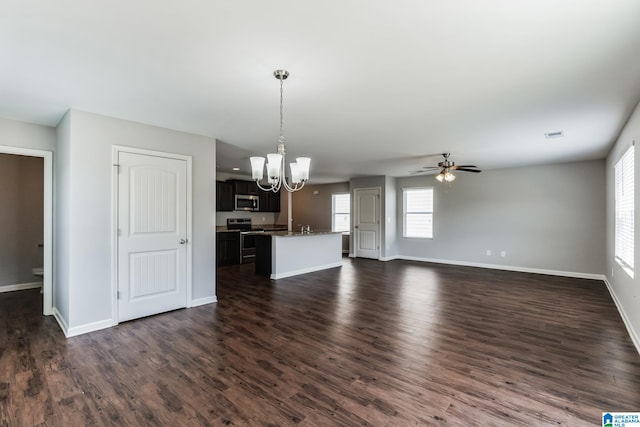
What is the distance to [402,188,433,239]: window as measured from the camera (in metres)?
8.36

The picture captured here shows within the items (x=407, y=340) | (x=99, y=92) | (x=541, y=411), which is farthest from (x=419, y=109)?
(x=99, y=92)

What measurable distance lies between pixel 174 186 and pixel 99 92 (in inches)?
55.7

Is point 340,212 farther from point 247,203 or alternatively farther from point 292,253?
point 292,253

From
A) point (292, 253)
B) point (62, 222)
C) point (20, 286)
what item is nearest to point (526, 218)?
point (292, 253)

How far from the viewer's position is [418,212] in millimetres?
8570

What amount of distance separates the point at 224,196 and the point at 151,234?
4418mm

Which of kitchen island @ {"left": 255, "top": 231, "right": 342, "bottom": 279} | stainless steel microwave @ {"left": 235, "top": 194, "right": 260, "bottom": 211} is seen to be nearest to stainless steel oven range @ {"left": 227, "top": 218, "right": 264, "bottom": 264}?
stainless steel microwave @ {"left": 235, "top": 194, "right": 260, "bottom": 211}

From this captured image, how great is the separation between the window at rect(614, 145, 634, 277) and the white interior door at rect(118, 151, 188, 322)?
5.28 m

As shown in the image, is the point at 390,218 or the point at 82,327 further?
the point at 390,218

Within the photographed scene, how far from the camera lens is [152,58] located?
2172 millimetres

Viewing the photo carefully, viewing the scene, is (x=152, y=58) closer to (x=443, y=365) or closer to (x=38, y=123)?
(x=38, y=123)

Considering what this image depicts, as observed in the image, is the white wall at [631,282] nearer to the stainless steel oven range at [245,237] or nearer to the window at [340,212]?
the window at [340,212]

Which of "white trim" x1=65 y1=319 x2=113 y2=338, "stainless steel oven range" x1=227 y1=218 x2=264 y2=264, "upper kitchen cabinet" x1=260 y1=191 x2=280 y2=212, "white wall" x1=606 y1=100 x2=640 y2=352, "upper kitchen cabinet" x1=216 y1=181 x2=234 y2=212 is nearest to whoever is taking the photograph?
"white wall" x1=606 y1=100 x2=640 y2=352

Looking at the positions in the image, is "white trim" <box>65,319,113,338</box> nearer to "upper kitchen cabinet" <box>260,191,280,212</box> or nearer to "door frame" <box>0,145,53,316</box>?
"door frame" <box>0,145,53,316</box>
